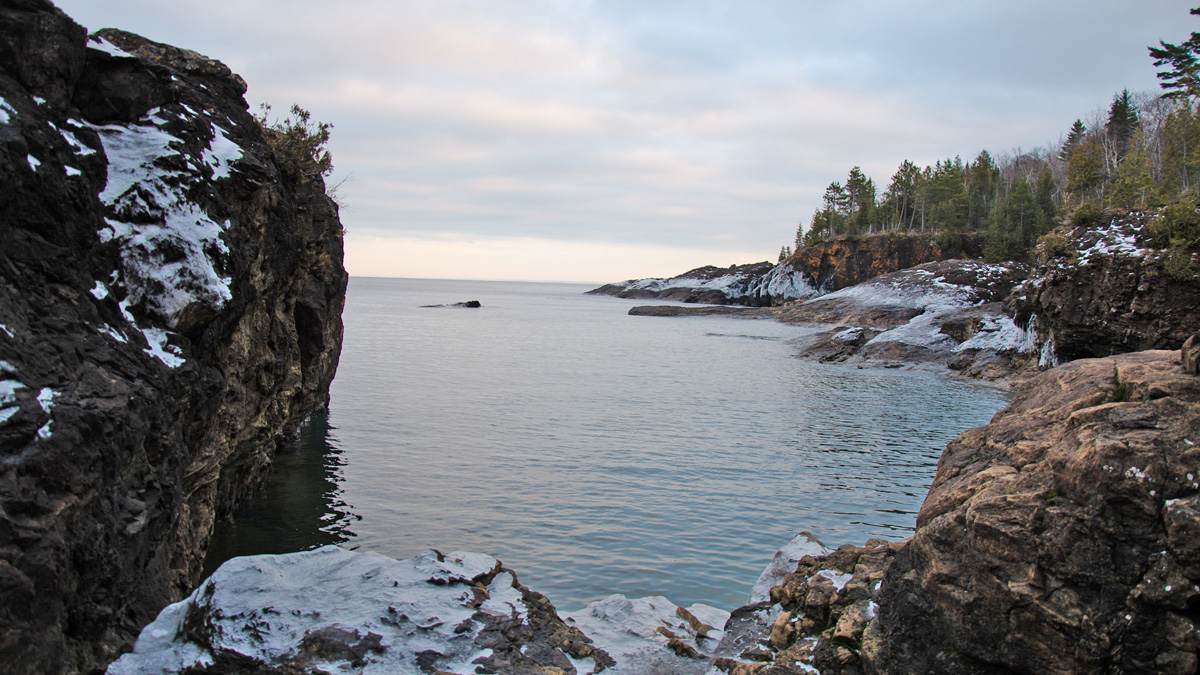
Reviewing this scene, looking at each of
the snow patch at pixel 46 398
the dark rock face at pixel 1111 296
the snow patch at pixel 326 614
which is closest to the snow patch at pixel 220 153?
the snow patch at pixel 46 398

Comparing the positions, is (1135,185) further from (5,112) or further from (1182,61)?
(5,112)

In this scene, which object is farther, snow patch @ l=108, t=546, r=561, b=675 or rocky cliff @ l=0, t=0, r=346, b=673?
snow patch @ l=108, t=546, r=561, b=675

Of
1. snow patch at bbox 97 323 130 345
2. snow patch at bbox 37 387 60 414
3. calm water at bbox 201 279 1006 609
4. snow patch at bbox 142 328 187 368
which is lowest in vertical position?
calm water at bbox 201 279 1006 609

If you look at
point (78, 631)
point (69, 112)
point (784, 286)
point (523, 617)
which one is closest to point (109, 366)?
point (78, 631)

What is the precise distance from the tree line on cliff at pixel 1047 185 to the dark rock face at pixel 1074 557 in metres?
31.5

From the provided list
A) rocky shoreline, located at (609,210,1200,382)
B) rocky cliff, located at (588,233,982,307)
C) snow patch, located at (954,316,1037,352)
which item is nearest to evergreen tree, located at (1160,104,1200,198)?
rocky cliff, located at (588,233,982,307)

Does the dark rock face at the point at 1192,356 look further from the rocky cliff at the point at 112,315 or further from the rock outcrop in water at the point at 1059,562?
the rocky cliff at the point at 112,315

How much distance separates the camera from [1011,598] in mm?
5992

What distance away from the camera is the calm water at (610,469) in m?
12.9

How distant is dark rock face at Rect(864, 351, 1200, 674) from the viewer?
214 inches

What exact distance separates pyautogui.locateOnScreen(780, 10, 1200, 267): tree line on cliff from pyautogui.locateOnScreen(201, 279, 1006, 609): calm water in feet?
59.9

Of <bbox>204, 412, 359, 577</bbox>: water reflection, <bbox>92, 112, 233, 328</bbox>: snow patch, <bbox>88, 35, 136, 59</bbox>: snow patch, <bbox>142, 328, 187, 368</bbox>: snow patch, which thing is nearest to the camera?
<bbox>142, 328, 187, 368</bbox>: snow patch

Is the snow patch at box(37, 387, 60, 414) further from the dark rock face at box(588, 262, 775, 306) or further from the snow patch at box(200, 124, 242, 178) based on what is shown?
the dark rock face at box(588, 262, 775, 306)

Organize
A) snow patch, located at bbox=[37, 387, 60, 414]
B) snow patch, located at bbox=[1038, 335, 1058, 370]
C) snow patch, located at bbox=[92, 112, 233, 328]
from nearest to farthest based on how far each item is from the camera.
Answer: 1. snow patch, located at bbox=[37, 387, 60, 414]
2. snow patch, located at bbox=[92, 112, 233, 328]
3. snow patch, located at bbox=[1038, 335, 1058, 370]
